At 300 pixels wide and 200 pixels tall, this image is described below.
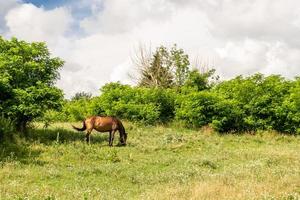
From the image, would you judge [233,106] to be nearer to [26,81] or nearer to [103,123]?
[103,123]

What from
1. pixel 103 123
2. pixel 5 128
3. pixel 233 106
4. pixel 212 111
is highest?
pixel 233 106

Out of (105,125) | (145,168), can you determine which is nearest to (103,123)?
(105,125)

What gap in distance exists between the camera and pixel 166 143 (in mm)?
25062

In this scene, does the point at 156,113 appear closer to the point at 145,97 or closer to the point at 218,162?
the point at 145,97

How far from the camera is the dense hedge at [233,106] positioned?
32219mm

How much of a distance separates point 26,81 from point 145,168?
8.81 metres

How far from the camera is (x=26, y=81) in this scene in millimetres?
22953

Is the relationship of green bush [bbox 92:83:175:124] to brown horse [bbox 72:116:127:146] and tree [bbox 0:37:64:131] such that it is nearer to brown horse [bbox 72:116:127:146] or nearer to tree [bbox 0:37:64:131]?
brown horse [bbox 72:116:127:146]

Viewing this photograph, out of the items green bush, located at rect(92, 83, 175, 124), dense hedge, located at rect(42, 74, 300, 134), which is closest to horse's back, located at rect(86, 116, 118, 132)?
dense hedge, located at rect(42, 74, 300, 134)

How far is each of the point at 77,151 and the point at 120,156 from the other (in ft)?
6.51

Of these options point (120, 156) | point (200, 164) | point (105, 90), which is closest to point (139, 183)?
point (200, 164)

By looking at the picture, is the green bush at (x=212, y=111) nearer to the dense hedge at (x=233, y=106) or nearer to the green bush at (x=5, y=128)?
the dense hedge at (x=233, y=106)

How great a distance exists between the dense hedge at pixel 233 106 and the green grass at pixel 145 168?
4194mm

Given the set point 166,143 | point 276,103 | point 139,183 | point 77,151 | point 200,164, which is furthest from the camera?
point 276,103
